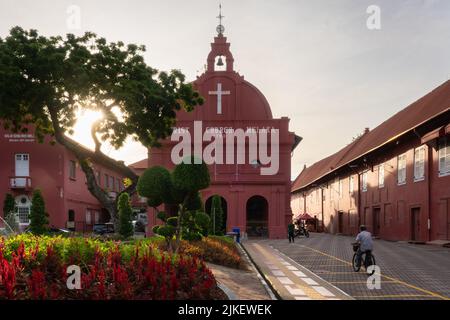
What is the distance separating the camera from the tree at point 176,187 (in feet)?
54.6

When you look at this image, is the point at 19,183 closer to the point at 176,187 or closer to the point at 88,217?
the point at 88,217

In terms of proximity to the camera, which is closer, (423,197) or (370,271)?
(370,271)

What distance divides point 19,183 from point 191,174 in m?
28.1

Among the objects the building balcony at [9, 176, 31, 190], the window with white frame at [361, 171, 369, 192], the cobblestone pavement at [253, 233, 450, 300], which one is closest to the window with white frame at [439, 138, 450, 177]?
the cobblestone pavement at [253, 233, 450, 300]

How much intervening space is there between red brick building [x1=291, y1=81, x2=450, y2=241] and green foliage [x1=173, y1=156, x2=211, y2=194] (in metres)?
14.6

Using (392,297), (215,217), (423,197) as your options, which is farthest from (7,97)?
(423,197)

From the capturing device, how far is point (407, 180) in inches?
1280

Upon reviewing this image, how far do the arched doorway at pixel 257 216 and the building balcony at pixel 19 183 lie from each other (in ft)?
60.3

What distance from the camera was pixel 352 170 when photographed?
1811 inches

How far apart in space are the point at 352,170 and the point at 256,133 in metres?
10.1

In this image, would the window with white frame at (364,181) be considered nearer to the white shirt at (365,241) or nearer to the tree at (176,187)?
the tree at (176,187)

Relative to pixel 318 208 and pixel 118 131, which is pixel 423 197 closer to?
pixel 118 131

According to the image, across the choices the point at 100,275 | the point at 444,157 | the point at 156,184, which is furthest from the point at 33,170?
the point at 100,275

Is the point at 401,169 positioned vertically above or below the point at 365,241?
above
